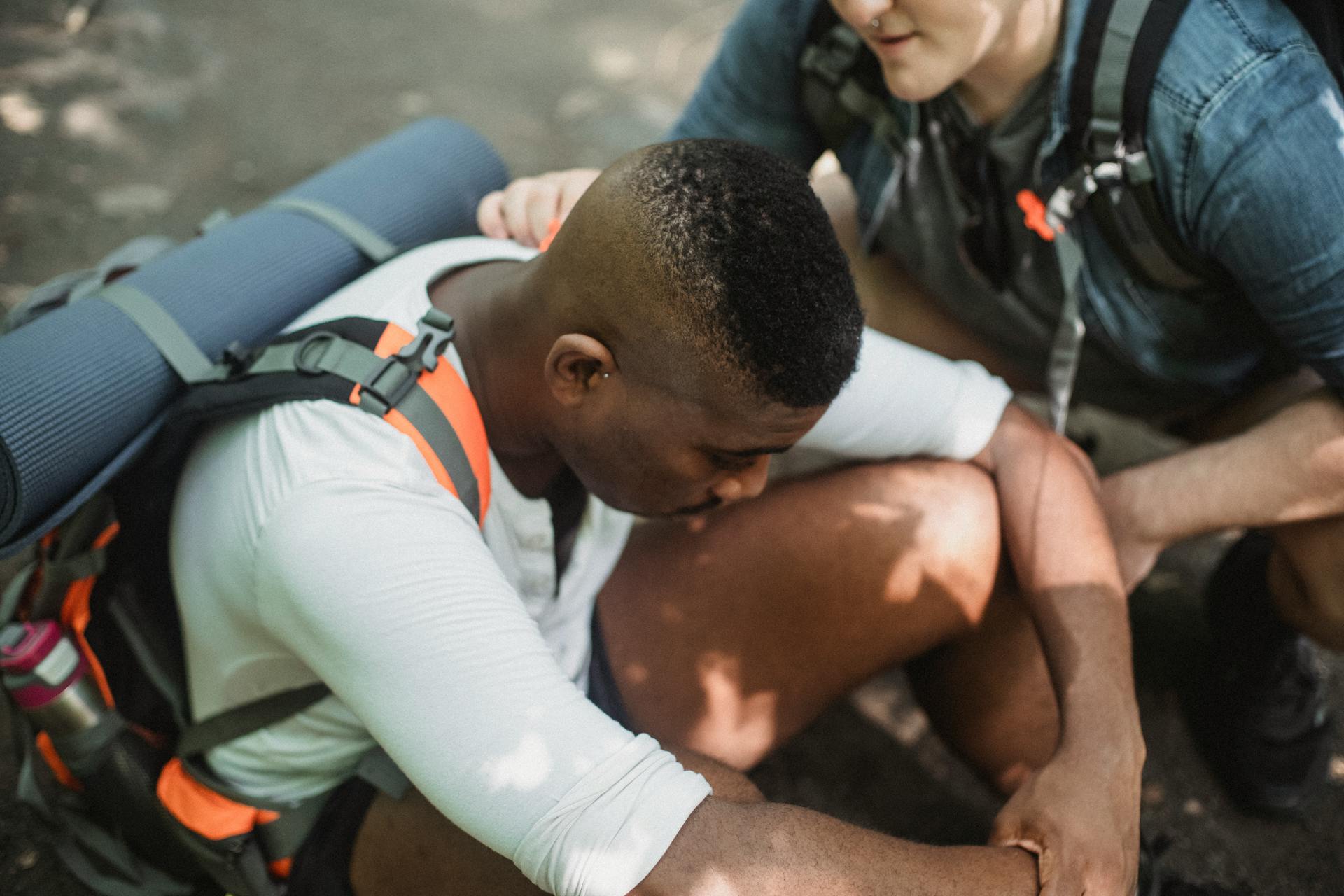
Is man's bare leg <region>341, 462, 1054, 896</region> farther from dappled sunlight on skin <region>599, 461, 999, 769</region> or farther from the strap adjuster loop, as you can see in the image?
the strap adjuster loop

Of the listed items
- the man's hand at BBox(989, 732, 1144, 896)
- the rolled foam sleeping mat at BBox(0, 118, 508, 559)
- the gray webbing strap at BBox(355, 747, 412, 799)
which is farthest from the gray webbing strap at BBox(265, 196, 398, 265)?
the man's hand at BBox(989, 732, 1144, 896)

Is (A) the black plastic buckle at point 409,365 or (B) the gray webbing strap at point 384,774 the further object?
(B) the gray webbing strap at point 384,774

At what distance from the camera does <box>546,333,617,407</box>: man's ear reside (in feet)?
4.92

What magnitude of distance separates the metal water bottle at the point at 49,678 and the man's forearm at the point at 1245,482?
2000 mm

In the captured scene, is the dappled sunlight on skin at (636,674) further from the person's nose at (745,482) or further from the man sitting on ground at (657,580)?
the person's nose at (745,482)

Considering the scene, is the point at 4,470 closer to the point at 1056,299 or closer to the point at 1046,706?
the point at 1046,706

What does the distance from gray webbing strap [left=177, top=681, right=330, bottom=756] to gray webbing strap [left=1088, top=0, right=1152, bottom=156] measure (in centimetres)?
174

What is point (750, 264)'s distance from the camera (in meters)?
1.39

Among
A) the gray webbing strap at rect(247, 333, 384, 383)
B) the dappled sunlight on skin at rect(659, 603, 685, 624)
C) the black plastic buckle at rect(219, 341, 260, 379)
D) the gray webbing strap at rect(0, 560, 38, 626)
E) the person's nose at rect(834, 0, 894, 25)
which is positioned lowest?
the dappled sunlight on skin at rect(659, 603, 685, 624)

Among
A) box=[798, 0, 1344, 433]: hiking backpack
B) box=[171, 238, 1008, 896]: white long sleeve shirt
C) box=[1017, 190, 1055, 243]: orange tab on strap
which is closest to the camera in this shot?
box=[171, 238, 1008, 896]: white long sleeve shirt

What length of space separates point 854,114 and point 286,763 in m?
1.89

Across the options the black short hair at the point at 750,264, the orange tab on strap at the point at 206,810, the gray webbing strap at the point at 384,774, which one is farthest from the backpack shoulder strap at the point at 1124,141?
the orange tab on strap at the point at 206,810

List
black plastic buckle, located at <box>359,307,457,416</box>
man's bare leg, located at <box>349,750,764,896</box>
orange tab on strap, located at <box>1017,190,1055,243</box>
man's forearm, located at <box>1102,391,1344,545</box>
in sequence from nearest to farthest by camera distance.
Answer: black plastic buckle, located at <box>359,307,457,416</box> → man's bare leg, located at <box>349,750,764,896</box> → man's forearm, located at <box>1102,391,1344,545</box> → orange tab on strap, located at <box>1017,190,1055,243</box>

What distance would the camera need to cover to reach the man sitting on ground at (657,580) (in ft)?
4.45
